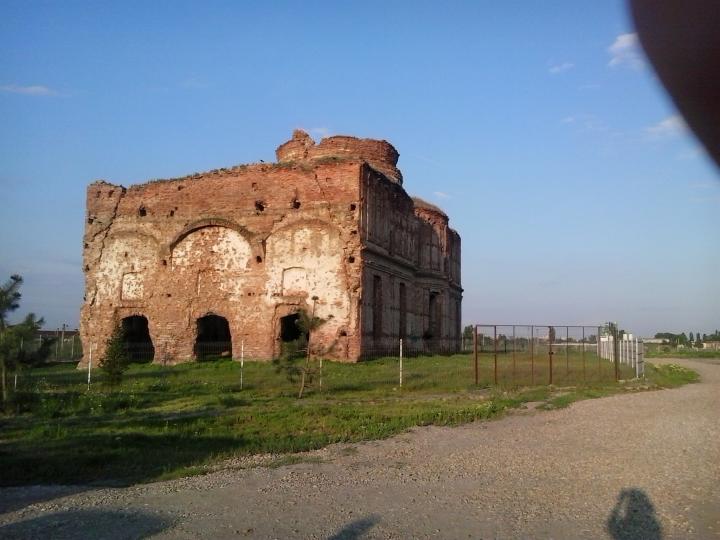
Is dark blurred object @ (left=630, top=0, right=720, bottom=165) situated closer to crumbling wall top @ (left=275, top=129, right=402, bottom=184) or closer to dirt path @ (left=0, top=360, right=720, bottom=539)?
dirt path @ (left=0, top=360, right=720, bottom=539)

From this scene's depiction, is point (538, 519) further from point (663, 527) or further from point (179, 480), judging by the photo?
point (179, 480)

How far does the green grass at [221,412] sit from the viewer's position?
9.34m

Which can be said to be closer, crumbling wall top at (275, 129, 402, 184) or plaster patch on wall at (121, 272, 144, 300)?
plaster patch on wall at (121, 272, 144, 300)

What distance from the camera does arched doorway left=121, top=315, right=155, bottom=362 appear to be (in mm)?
31625

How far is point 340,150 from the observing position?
3541 centimetres

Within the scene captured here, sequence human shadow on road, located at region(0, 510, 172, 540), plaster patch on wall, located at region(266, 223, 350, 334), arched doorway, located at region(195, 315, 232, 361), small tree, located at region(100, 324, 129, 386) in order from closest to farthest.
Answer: human shadow on road, located at region(0, 510, 172, 540) < small tree, located at region(100, 324, 129, 386) < plaster patch on wall, located at region(266, 223, 350, 334) < arched doorway, located at region(195, 315, 232, 361)

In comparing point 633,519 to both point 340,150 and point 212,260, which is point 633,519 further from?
point 340,150

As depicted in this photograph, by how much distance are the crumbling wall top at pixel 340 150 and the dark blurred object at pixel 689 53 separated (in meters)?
32.9

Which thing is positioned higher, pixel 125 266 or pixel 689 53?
pixel 125 266

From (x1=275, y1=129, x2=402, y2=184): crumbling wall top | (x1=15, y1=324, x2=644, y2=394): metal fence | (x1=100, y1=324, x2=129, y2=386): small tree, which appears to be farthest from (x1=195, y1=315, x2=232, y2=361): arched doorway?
(x1=100, y1=324, x2=129, y2=386): small tree

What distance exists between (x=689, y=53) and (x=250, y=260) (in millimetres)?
28008

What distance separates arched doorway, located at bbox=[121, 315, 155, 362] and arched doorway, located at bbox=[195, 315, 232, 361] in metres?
2.51

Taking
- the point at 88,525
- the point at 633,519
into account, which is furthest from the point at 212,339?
the point at 633,519

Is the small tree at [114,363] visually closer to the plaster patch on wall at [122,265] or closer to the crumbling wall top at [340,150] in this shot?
the plaster patch on wall at [122,265]
